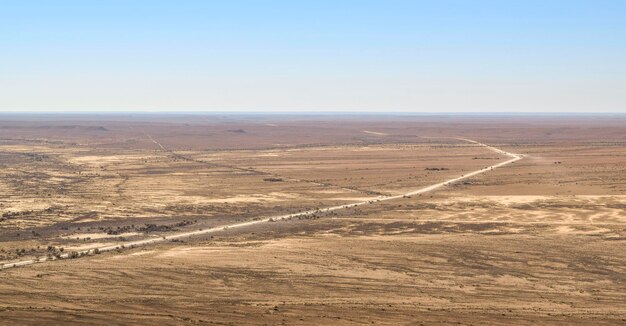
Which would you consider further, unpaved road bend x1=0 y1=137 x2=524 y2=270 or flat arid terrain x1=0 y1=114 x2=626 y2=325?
unpaved road bend x1=0 y1=137 x2=524 y2=270

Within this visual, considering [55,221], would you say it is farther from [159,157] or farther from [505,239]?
[159,157]

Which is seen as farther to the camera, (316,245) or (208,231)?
(208,231)

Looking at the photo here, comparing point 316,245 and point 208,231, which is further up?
point 316,245

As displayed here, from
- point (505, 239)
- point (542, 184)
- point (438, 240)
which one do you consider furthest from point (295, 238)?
point (542, 184)

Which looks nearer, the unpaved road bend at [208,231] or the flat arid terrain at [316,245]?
the flat arid terrain at [316,245]

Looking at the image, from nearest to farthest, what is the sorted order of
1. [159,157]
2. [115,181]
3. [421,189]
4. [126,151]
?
[421,189], [115,181], [159,157], [126,151]

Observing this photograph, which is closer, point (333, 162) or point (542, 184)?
point (542, 184)

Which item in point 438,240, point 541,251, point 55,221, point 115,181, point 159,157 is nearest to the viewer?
point 541,251
